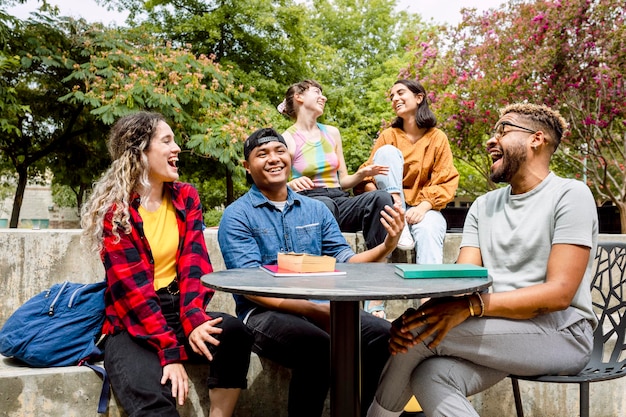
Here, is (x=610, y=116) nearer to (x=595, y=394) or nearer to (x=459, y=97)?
(x=459, y=97)

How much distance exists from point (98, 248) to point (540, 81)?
11.1m

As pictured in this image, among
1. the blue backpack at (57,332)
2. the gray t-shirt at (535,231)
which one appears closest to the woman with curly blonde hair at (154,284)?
the blue backpack at (57,332)

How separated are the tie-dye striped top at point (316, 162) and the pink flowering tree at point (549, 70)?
8.08m

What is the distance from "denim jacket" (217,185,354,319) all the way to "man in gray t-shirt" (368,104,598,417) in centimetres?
93

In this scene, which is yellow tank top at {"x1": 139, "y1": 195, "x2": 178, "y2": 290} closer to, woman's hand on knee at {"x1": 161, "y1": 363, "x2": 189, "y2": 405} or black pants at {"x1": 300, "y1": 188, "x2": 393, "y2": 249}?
woman's hand on knee at {"x1": 161, "y1": 363, "x2": 189, "y2": 405}

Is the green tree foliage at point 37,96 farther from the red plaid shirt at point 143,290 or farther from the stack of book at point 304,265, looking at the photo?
the stack of book at point 304,265

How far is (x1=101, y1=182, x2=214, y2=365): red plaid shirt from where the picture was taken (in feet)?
8.55

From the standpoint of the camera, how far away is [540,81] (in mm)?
11773

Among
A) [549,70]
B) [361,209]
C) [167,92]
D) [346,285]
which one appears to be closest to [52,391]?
[346,285]

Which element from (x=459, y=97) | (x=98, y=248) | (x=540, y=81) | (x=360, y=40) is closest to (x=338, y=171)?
(x=98, y=248)

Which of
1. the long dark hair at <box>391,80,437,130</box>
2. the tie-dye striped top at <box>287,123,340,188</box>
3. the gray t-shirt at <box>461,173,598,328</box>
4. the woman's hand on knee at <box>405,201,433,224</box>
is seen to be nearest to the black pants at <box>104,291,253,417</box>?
the gray t-shirt at <box>461,173,598,328</box>

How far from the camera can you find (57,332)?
282cm

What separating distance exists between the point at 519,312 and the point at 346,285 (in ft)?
2.65

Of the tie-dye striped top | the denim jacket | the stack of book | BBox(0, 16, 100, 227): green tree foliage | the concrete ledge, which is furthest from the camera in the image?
BBox(0, 16, 100, 227): green tree foliage
